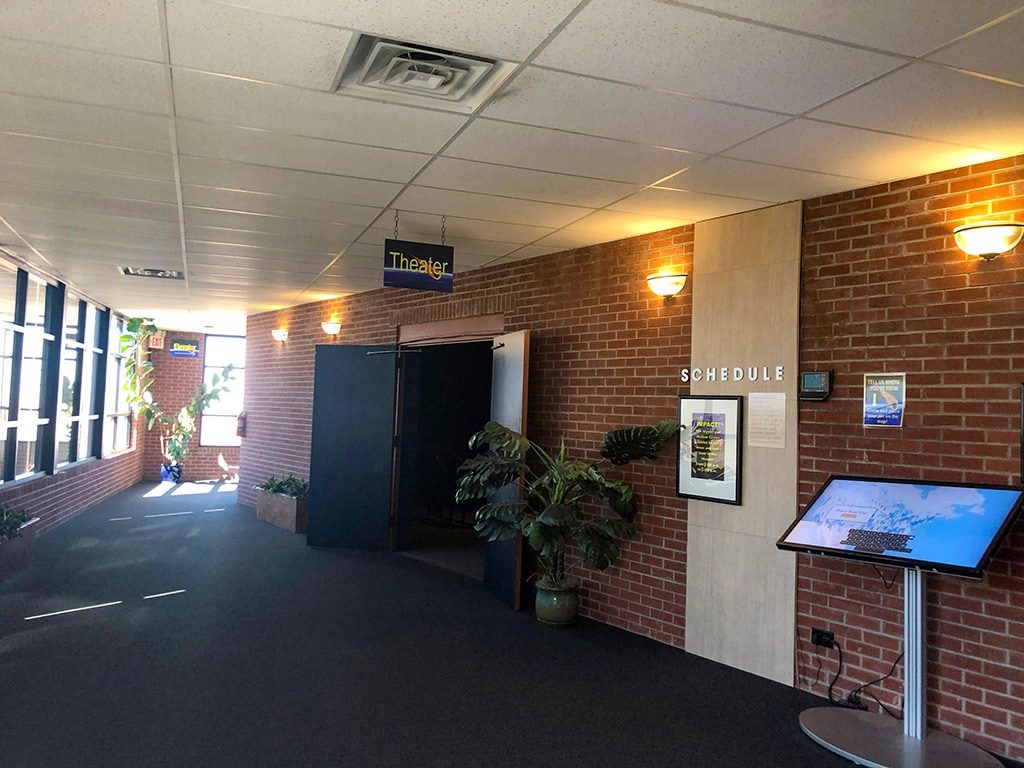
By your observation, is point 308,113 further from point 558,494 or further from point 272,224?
point 558,494

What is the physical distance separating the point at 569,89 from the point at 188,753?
10.9ft

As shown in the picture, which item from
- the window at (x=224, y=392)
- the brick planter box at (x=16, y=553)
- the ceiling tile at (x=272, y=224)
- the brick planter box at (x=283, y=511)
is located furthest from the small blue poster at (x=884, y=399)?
the window at (x=224, y=392)

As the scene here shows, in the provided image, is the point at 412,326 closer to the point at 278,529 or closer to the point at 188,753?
the point at 278,529

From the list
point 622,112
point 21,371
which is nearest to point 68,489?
point 21,371

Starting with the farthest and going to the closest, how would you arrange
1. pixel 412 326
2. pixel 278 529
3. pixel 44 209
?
pixel 278 529 → pixel 412 326 → pixel 44 209

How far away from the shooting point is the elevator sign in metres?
4.95

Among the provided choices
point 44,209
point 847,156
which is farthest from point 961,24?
point 44,209

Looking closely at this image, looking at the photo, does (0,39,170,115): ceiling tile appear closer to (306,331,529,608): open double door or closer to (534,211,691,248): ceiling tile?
(534,211,691,248): ceiling tile

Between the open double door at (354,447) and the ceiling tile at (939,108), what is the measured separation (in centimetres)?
529

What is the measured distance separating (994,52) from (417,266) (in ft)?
11.4

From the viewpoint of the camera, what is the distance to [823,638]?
407 cm

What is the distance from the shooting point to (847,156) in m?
3.57

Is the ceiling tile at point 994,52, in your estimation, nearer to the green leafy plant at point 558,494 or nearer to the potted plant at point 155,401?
the green leafy plant at point 558,494

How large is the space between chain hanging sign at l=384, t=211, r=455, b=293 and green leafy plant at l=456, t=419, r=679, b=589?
1212 millimetres
